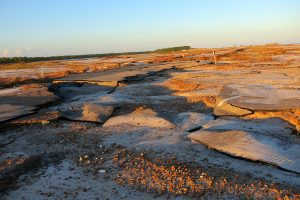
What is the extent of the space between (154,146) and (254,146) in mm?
1447

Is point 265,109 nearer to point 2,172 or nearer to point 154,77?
point 2,172

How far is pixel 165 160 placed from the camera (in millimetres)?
4926

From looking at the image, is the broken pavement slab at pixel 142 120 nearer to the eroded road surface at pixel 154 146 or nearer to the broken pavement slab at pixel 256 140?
the eroded road surface at pixel 154 146

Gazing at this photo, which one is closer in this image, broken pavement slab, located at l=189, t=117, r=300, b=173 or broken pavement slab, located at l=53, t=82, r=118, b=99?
broken pavement slab, located at l=189, t=117, r=300, b=173

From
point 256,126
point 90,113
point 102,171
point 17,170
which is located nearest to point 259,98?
point 256,126

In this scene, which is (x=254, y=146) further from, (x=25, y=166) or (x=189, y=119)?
(x=25, y=166)

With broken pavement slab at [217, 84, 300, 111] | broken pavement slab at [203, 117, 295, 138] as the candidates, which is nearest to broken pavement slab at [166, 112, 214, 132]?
broken pavement slab at [203, 117, 295, 138]

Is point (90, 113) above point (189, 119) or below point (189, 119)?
above

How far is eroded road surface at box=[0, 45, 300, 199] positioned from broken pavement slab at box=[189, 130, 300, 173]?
1 centimetres

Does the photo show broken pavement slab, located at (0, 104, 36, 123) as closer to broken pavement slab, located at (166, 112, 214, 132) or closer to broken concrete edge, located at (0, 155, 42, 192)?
broken concrete edge, located at (0, 155, 42, 192)

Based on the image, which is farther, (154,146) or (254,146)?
(154,146)

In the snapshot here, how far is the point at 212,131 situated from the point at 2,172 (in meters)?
3.18

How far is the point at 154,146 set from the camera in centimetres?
556

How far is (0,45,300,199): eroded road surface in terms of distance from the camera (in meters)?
4.18
